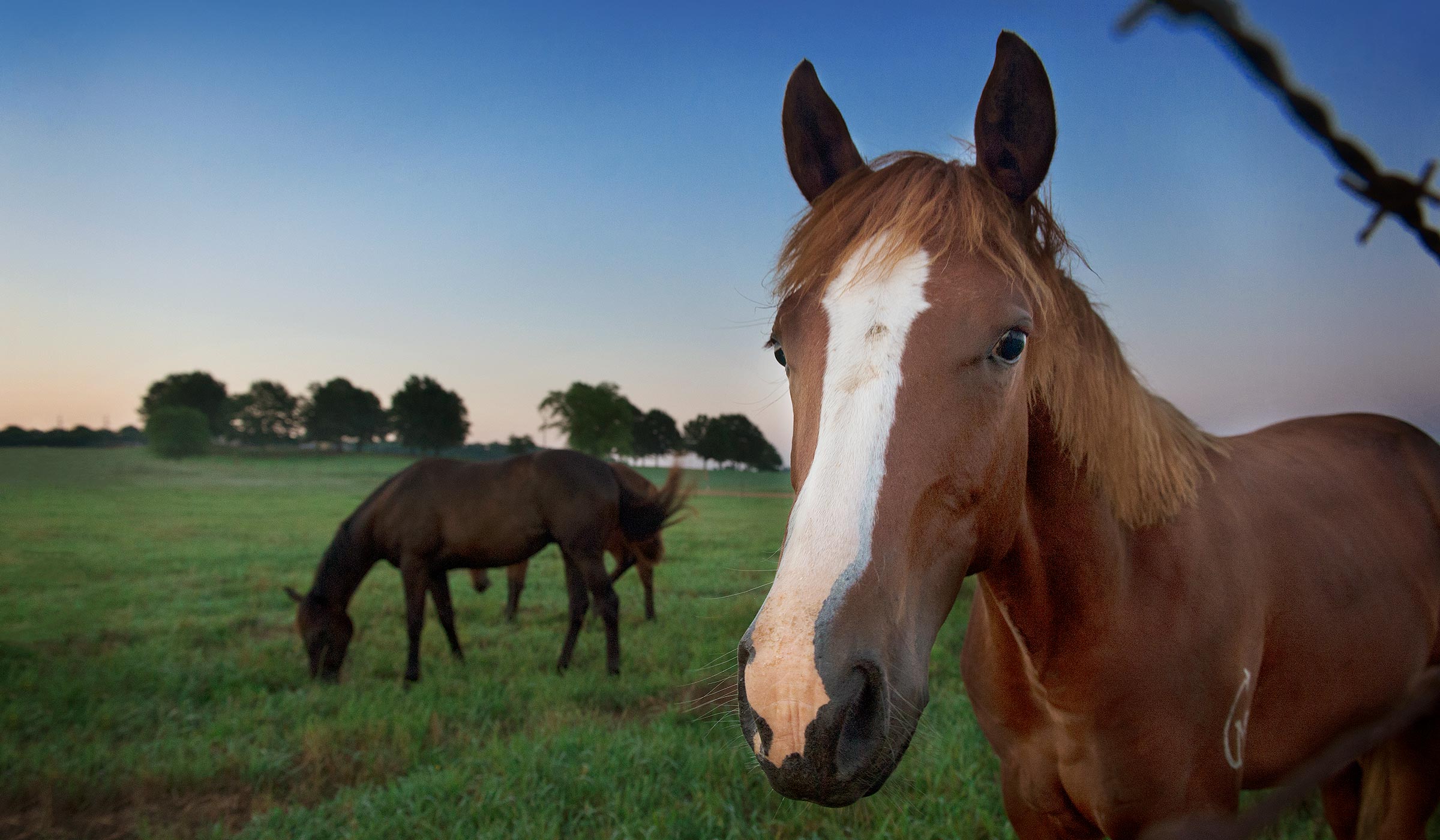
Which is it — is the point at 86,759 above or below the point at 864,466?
below

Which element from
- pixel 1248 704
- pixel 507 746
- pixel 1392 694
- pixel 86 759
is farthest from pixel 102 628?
pixel 1392 694

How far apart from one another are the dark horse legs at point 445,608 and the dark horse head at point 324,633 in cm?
79

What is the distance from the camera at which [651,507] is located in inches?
296

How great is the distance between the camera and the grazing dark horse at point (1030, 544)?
105 centimetres

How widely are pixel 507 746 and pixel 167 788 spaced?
181 centimetres

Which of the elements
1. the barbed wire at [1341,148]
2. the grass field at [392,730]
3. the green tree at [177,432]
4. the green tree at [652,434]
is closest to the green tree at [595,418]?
the green tree at [652,434]

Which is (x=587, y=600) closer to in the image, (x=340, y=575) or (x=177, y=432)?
(x=340, y=575)

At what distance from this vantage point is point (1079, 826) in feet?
6.07

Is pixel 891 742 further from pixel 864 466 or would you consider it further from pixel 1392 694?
pixel 1392 694

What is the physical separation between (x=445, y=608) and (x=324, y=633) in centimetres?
106

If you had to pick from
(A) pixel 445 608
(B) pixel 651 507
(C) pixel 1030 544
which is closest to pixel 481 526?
(A) pixel 445 608

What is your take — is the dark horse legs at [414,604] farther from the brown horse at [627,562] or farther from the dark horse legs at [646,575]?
the dark horse legs at [646,575]

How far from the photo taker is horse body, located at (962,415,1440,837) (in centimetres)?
163

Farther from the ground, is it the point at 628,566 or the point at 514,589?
the point at 628,566
